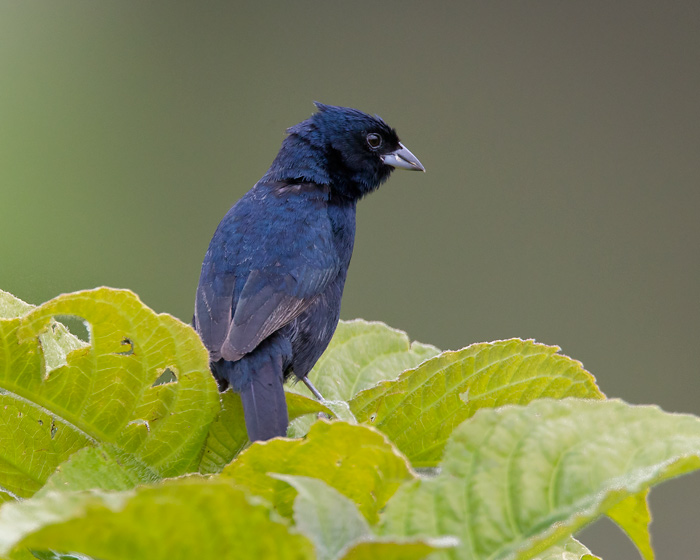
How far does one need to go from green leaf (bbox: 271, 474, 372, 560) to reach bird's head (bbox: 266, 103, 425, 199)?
6.93 ft

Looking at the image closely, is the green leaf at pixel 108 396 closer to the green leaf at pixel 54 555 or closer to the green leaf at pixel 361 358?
the green leaf at pixel 54 555

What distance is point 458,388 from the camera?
898 mm

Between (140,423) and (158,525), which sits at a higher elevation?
(140,423)

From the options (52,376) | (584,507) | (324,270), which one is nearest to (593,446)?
(584,507)

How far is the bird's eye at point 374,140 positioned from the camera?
9.59 ft

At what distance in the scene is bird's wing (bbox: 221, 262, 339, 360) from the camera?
1.84m

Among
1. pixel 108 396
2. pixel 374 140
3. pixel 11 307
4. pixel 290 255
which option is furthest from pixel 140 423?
pixel 374 140

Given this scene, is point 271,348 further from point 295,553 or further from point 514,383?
point 295,553

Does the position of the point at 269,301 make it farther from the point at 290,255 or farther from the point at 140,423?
the point at 140,423

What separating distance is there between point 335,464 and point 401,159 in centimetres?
243

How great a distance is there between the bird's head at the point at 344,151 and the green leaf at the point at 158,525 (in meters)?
2.17

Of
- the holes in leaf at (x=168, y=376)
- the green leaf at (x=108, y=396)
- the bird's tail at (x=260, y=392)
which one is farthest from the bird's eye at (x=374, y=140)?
the green leaf at (x=108, y=396)

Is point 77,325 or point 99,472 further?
A: point 77,325

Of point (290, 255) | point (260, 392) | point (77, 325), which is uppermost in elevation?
point (290, 255)
